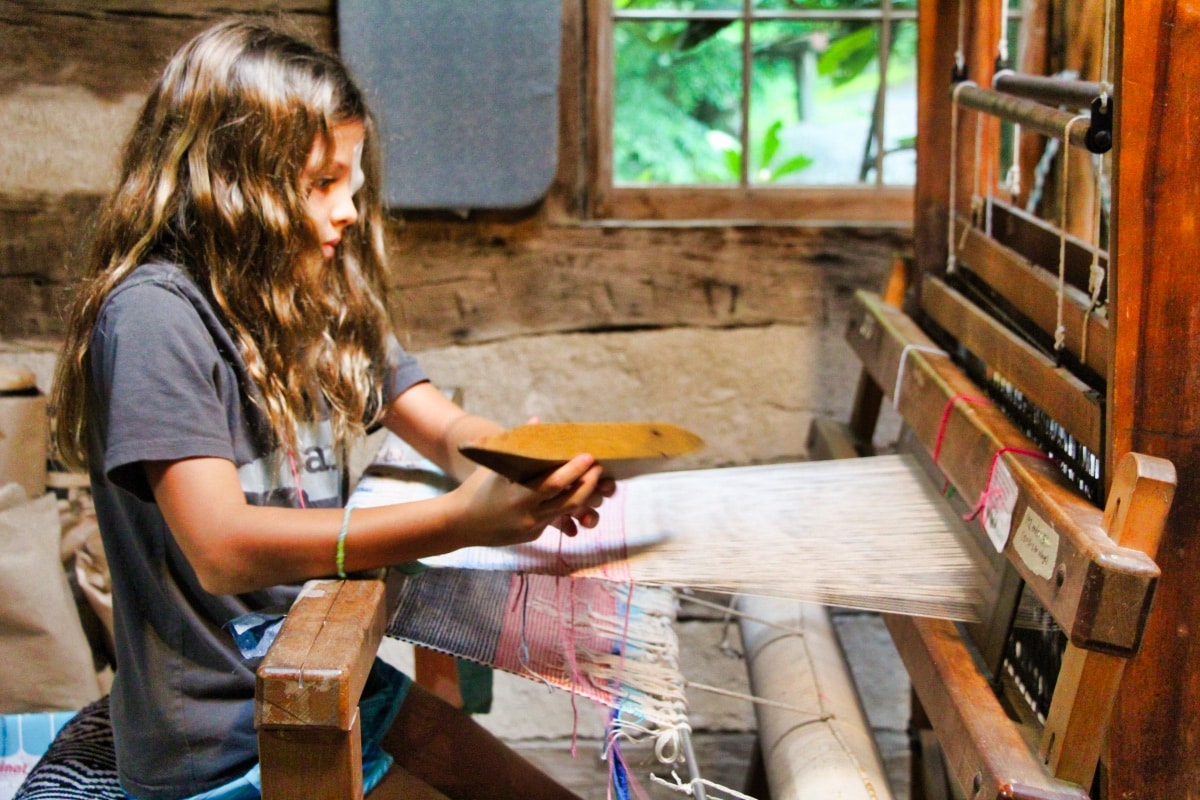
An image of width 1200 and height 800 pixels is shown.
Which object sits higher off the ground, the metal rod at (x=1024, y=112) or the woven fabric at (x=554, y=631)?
the metal rod at (x=1024, y=112)

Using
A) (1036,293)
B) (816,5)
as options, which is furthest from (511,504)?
(816,5)

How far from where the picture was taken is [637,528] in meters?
1.36

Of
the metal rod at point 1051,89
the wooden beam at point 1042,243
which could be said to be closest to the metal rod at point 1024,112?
the metal rod at point 1051,89

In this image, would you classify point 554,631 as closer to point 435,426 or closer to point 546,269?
point 435,426

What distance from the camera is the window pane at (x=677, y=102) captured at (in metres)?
2.19

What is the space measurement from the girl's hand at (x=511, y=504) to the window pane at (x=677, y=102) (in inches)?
46.5

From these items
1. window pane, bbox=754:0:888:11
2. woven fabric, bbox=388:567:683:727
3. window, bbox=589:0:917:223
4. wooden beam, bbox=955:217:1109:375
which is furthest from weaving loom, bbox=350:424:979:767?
window pane, bbox=754:0:888:11

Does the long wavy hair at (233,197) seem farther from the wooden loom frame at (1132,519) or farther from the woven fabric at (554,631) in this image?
the wooden loom frame at (1132,519)

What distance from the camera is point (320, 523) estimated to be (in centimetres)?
116

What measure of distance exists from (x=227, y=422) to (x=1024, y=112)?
0.92 meters

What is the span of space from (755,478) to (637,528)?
0.68 feet

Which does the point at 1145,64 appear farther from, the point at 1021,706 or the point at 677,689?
the point at 677,689

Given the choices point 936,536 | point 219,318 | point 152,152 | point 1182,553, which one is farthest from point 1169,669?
point 152,152

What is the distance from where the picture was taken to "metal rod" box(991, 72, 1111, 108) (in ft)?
3.88
